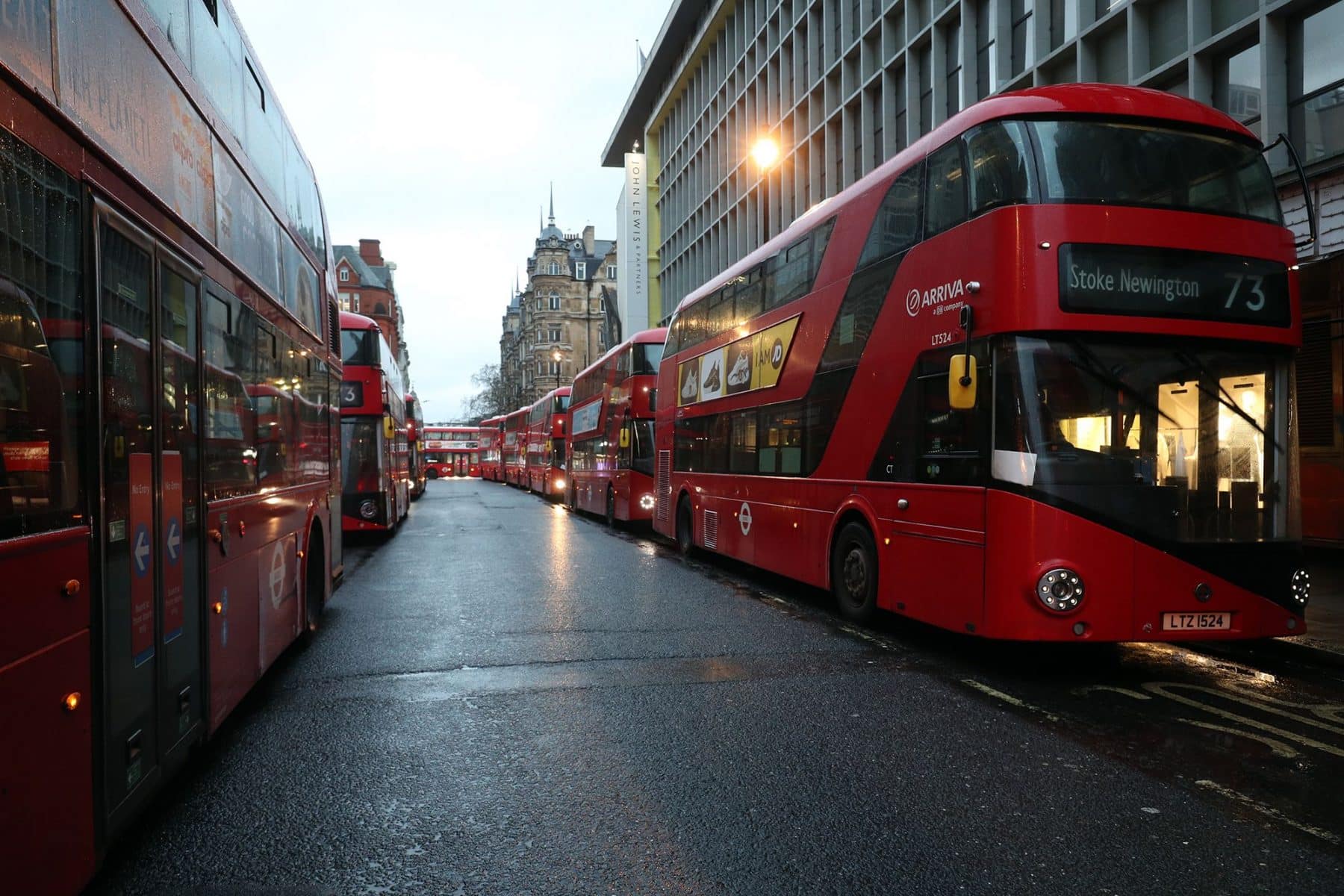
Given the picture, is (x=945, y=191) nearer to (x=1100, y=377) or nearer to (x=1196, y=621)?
(x=1100, y=377)

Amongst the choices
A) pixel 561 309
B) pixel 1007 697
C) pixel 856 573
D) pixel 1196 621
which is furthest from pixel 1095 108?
pixel 561 309

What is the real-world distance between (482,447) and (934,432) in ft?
220

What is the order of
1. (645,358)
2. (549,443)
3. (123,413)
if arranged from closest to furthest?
(123,413)
(645,358)
(549,443)

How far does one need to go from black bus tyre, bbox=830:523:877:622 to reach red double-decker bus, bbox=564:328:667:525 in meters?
10.8

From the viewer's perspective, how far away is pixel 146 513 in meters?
3.82

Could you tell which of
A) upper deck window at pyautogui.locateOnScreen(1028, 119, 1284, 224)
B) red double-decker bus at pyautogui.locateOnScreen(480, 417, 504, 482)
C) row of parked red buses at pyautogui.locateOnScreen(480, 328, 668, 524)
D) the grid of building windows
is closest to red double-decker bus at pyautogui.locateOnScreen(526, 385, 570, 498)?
row of parked red buses at pyautogui.locateOnScreen(480, 328, 668, 524)

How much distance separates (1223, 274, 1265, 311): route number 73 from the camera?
677 centimetres

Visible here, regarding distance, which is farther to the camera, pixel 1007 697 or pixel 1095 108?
pixel 1095 108

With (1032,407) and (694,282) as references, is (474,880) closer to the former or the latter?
(1032,407)

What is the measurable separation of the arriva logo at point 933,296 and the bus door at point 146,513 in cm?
500

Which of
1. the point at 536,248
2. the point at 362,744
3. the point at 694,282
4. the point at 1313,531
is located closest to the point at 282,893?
the point at 362,744

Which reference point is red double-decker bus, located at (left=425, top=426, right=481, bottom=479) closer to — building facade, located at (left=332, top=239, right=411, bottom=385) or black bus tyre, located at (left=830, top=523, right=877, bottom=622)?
building facade, located at (left=332, top=239, right=411, bottom=385)

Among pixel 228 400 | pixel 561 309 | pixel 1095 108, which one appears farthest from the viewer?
pixel 561 309

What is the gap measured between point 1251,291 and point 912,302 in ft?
7.62
